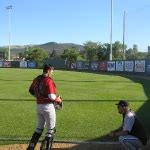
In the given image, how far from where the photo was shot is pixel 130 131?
890cm

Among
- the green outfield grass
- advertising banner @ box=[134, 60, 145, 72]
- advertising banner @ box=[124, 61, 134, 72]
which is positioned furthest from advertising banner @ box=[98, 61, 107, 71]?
the green outfield grass

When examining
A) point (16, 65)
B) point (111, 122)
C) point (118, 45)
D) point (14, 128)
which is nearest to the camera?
point (14, 128)

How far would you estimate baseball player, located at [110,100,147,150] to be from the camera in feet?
28.8

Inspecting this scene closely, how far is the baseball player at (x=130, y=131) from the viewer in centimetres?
879

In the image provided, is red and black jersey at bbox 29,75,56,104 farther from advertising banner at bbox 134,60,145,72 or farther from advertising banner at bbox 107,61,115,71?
advertising banner at bbox 107,61,115,71

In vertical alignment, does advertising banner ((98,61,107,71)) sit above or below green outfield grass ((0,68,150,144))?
above

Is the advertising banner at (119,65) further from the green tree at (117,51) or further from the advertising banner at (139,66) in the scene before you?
the green tree at (117,51)

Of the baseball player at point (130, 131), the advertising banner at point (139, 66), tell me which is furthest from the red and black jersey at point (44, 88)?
the advertising banner at point (139, 66)

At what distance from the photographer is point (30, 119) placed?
14.7 m

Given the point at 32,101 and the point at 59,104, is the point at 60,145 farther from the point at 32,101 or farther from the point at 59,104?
the point at 32,101

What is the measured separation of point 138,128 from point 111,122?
542 cm

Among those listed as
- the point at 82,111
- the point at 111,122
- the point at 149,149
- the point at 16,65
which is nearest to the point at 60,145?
the point at 149,149

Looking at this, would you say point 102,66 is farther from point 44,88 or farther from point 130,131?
point 130,131

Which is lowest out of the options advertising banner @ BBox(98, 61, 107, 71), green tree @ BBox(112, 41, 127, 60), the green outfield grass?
the green outfield grass
